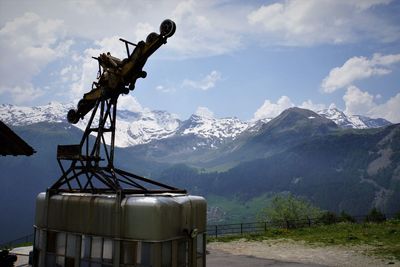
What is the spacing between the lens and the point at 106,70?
1598 cm

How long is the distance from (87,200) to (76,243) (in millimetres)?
1558

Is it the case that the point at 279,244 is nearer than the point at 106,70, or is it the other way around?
the point at 106,70

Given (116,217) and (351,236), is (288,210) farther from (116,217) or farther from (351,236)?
(116,217)

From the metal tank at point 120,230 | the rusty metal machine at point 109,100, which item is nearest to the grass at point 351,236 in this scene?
the metal tank at point 120,230

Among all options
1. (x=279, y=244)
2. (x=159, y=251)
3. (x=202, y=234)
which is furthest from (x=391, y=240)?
(x=159, y=251)

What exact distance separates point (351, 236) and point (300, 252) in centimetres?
843

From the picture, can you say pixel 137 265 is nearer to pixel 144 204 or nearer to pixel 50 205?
pixel 144 204

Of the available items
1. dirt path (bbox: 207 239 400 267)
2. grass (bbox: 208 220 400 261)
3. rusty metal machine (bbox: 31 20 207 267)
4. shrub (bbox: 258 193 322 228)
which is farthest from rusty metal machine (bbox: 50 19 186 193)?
shrub (bbox: 258 193 322 228)

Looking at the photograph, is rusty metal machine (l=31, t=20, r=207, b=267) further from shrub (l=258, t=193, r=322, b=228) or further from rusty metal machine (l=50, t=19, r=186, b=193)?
shrub (l=258, t=193, r=322, b=228)

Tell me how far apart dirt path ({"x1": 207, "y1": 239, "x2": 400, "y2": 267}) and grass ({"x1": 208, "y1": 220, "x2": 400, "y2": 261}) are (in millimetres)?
1362

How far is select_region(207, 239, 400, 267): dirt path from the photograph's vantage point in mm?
25541

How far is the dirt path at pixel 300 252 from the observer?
2554 centimetres

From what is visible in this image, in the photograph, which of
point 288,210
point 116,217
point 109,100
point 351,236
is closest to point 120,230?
point 116,217

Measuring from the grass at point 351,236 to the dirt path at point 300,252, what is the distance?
136 cm
